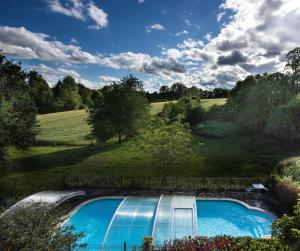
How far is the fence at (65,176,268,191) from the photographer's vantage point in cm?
2816

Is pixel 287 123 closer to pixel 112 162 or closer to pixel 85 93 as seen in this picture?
pixel 112 162

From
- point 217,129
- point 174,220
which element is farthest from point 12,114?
point 217,129

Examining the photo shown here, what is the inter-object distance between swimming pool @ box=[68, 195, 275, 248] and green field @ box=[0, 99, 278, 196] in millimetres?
7143

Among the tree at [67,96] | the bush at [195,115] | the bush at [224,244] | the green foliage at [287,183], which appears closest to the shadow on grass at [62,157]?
the bush at [195,115]

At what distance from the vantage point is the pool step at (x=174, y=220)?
1830 centimetres

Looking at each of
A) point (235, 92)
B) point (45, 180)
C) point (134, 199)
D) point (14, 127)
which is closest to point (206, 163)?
point (134, 199)

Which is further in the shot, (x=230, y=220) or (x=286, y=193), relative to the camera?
(x=286, y=193)

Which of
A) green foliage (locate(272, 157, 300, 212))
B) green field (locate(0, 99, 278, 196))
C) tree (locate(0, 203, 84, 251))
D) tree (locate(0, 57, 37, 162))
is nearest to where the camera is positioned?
tree (locate(0, 203, 84, 251))

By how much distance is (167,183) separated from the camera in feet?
95.3

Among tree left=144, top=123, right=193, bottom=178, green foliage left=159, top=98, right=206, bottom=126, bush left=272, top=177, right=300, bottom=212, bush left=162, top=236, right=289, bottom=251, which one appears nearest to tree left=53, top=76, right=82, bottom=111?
green foliage left=159, top=98, right=206, bottom=126

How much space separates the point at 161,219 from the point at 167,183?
29.8 ft

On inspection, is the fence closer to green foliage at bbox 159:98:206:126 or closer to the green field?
the green field

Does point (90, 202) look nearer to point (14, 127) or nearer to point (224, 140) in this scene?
point (14, 127)

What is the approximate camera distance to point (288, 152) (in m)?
41.4
